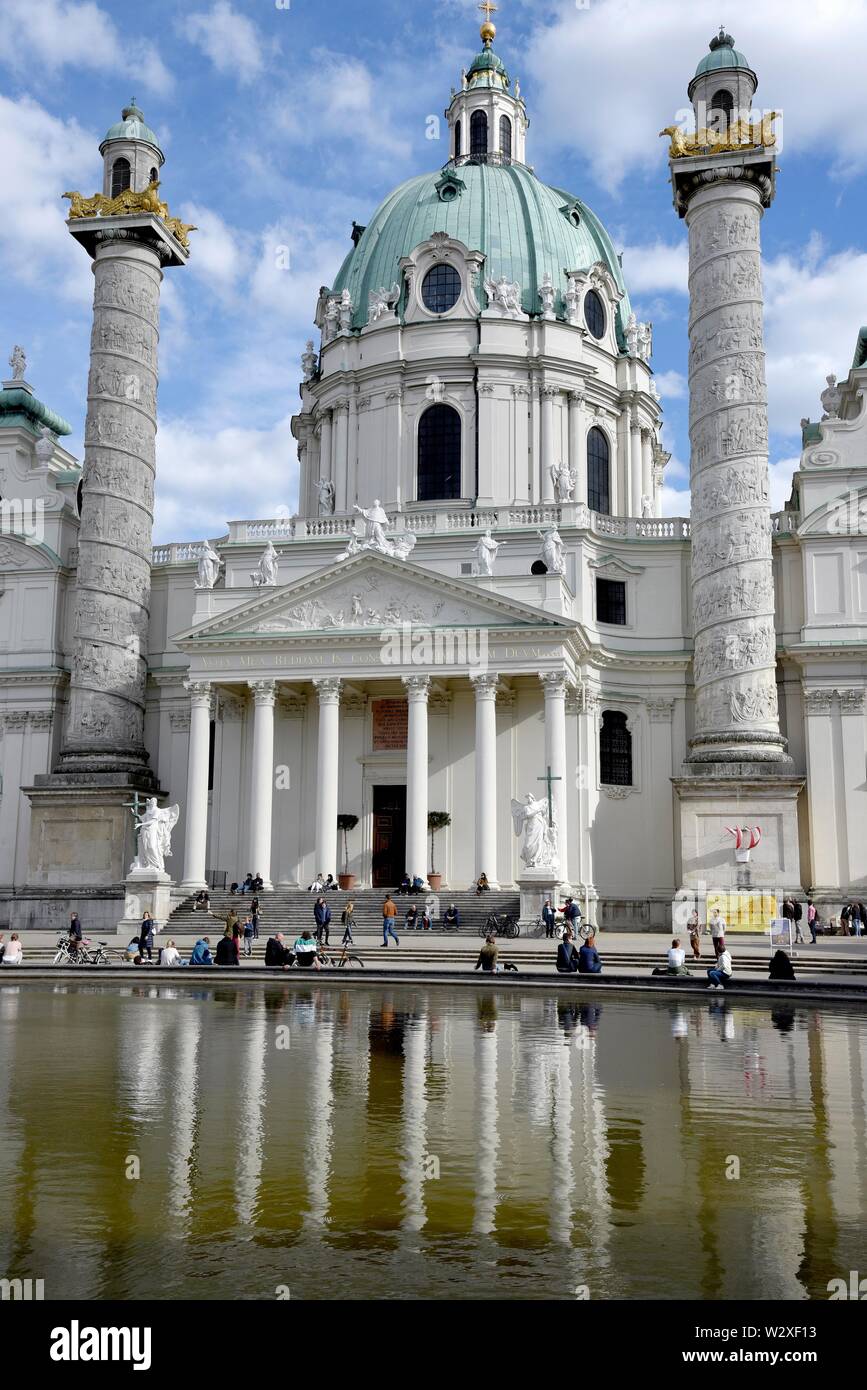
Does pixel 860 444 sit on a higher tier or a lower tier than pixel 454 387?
lower

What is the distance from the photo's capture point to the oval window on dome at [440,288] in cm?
4956

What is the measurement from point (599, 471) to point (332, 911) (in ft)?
Answer: 75.0

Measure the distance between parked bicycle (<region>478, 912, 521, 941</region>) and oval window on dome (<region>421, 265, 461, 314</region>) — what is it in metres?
26.4

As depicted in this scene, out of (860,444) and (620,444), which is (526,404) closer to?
(620,444)

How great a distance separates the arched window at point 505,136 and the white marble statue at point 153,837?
116 ft

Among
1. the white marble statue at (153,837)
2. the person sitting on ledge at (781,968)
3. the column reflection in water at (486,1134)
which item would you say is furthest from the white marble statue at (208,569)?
the column reflection in water at (486,1134)

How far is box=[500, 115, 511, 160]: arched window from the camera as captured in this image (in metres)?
56.5

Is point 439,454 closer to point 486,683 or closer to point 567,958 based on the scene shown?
point 486,683

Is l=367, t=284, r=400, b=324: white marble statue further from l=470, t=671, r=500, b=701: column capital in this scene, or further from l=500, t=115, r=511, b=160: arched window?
l=470, t=671, r=500, b=701: column capital

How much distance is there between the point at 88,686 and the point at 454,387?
1822 centimetres

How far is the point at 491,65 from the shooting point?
186ft

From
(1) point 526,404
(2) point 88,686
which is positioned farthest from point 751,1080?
(1) point 526,404

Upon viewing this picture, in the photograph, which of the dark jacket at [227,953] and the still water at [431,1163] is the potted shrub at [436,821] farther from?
the still water at [431,1163]
